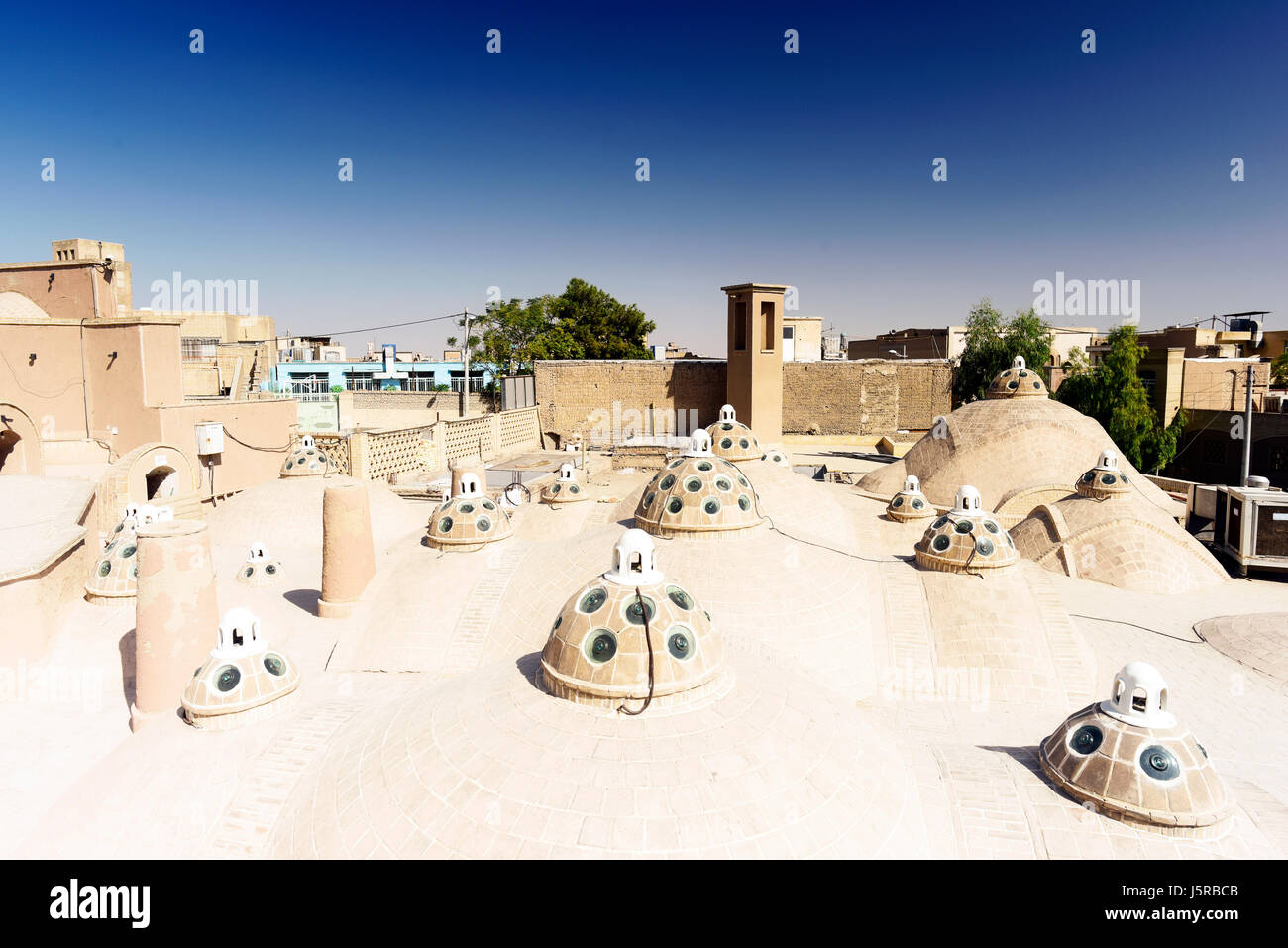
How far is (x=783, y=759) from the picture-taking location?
6.02m

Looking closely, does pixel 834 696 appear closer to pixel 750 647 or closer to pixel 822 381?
pixel 750 647

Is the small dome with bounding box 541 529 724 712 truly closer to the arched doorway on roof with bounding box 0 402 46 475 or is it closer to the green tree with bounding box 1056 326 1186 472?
the arched doorway on roof with bounding box 0 402 46 475

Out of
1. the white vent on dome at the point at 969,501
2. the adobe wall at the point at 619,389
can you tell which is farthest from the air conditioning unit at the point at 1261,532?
the adobe wall at the point at 619,389

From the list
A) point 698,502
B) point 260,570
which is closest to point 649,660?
point 698,502

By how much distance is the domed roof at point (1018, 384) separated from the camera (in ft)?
69.3

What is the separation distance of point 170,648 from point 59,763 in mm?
1821

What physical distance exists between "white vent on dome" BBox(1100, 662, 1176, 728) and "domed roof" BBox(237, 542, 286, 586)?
12.3 meters

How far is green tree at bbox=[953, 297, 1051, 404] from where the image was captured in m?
31.4

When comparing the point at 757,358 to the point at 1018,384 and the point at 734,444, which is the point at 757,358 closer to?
the point at 1018,384

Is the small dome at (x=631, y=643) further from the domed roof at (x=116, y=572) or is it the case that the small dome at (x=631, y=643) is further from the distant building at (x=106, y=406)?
the distant building at (x=106, y=406)

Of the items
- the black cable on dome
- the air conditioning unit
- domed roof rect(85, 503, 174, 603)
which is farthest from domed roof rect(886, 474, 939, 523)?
domed roof rect(85, 503, 174, 603)

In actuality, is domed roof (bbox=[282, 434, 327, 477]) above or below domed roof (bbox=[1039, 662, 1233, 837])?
above

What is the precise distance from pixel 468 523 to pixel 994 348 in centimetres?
2685

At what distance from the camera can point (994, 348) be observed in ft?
104
